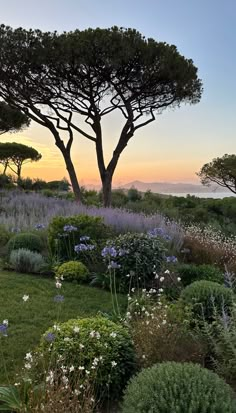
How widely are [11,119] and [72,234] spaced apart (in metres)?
12.7

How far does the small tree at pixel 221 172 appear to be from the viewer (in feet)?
73.7

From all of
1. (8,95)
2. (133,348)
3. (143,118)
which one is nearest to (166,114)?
(143,118)

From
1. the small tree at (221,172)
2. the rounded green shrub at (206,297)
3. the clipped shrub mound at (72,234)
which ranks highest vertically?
the small tree at (221,172)

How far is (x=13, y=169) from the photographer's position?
27203 mm

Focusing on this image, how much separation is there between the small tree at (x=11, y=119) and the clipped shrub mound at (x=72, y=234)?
1172 centimetres

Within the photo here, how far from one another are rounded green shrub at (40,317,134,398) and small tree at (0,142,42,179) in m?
22.3

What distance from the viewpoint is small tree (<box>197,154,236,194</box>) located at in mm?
22453

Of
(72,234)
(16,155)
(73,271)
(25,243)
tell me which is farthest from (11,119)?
(73,271)

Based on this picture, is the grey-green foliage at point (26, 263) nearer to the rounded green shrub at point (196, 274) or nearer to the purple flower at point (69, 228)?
the purple flower at point (69, 228)

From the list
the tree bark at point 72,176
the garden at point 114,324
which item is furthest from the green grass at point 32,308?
the tree bark at point 72,176

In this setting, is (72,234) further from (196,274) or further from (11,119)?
(11,119)

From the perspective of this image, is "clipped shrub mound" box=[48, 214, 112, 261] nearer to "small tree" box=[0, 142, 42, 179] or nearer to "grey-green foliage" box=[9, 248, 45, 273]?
"grey-green foliage" box=[9, 248, 45, 273]

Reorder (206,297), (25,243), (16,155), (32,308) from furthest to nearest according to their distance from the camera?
(16,155) < (25,243) < (32,308) < (206,297)

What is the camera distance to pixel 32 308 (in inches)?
167
